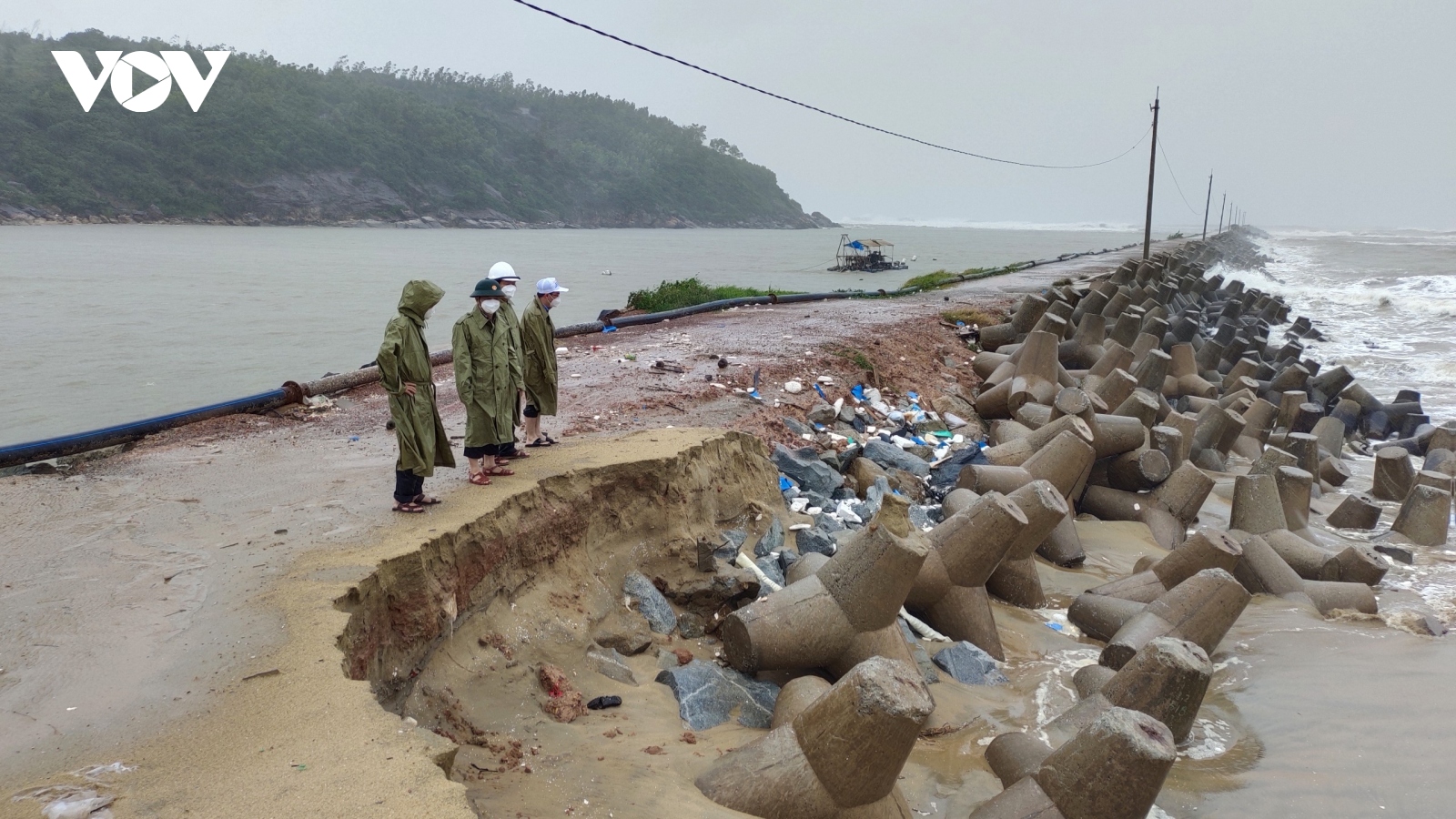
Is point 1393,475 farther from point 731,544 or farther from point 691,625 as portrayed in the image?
point 691,625

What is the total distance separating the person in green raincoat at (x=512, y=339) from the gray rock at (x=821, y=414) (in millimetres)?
3532

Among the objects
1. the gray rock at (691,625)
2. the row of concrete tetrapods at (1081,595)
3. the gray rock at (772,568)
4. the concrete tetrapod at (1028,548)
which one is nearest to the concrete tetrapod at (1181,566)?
the row of concrete tetrapods at (1081,595)

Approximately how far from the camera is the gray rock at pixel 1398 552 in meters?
8.34

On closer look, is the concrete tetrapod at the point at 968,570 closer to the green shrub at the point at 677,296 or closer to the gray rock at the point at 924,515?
the gray rock at the point at 924,515

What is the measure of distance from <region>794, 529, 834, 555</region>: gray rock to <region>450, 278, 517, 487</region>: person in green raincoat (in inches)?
80.3

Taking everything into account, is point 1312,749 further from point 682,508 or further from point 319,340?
point 319,340

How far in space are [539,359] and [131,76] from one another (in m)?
81.4

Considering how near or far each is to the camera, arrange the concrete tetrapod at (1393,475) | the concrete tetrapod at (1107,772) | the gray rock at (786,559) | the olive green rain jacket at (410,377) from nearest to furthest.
A: the concrete tetrapod at (1107,772), the olive green rain jacket at (410,377), the gray rock at (786,559), the concrete tetrapod at (1393,475)

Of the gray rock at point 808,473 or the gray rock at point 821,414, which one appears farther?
the gray rock at point 821,414

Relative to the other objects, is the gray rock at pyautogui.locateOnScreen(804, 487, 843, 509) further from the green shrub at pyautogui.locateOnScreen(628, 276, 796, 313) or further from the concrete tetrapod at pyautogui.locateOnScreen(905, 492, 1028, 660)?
the green shrub at pyautogui.locateOnScreen(628, 276, 796, 313)

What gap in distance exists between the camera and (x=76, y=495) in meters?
5.88

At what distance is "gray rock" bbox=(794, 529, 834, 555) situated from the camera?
6555mm

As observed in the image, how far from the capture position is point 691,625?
579 cm

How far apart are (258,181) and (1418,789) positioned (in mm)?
71403
